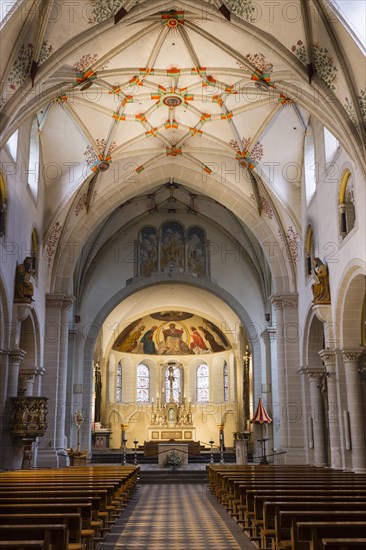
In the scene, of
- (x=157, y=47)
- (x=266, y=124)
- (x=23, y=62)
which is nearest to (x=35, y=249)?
(x=23, y=62)

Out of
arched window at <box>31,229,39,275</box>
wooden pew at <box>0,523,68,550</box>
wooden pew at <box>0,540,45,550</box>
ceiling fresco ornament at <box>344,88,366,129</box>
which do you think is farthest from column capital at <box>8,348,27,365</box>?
wooden pew at <box>0,540,45,550</box>

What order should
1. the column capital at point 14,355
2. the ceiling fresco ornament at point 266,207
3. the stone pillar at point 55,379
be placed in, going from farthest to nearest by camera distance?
1. the ceiling fresco ornament at point 266,207
2. the stone pillar at point 55,379
3. the column capital at point 14,355

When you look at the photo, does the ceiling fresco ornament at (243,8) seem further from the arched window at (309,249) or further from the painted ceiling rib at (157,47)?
the arched window at (309,249)

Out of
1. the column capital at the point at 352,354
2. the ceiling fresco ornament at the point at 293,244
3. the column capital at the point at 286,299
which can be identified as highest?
the ceiling fresco ornament at the point at 293,244

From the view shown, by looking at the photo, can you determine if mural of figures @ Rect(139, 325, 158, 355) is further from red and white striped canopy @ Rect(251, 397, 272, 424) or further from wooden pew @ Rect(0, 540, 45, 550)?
wooden pew @ Rect(0, 540, 45, 550)

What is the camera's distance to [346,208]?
54.3 feet

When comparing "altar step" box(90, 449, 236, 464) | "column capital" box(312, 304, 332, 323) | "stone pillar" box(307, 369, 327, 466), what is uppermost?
"column capital" box(312, 304, 332, 323)

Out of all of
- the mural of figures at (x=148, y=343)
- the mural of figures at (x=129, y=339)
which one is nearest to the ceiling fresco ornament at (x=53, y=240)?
the mural of figures at (x=129, y=339)

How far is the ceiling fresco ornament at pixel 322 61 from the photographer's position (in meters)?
14.8

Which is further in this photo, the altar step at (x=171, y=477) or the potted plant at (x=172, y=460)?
the potted plant at (x=172, y=460)

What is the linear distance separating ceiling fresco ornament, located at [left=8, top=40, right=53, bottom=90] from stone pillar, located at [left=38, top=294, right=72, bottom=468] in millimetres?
9335

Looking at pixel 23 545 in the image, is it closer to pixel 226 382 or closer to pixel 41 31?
pixel 41 31

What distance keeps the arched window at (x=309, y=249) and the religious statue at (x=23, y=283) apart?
8.98m

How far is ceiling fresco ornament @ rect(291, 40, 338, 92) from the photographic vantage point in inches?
581
